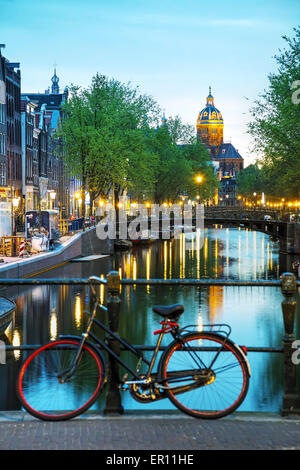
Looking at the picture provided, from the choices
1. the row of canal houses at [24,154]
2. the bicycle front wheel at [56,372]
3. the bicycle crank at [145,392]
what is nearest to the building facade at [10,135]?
the row of canal houses at [24,154]

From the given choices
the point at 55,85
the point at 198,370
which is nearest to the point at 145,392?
the point at 198,370

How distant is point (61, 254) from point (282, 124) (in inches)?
658

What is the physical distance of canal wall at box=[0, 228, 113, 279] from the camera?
3020 centimetres

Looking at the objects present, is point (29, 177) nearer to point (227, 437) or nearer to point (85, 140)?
point (85, 140)

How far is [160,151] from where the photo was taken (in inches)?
3061

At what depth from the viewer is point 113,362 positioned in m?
6.03

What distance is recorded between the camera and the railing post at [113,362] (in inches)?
233

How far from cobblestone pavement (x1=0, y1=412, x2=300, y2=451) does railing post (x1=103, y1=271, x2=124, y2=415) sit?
0.15m

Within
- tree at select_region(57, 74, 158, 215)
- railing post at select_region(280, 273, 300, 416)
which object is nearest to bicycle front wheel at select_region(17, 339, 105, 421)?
railing post at select_region(280, 273, 300, 416)

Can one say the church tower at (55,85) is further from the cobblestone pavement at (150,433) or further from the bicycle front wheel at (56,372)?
A: the cobblestone pavement at (150,433)

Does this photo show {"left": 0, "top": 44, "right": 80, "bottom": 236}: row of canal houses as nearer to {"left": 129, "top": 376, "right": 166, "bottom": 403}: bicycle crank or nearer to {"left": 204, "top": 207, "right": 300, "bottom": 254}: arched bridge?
{"left": 204, "top": 207, "right": 300, "bottom": 254}: arched bridge

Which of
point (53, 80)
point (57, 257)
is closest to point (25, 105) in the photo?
point (57, 257)

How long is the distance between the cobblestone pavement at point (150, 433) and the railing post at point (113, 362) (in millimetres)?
150

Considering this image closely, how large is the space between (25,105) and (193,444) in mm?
62694
